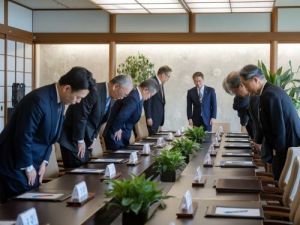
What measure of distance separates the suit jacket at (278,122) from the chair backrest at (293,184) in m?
0.99

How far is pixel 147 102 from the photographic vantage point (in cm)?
820

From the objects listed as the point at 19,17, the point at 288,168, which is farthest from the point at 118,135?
the point at 19,17

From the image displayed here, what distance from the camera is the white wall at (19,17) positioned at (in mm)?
9992

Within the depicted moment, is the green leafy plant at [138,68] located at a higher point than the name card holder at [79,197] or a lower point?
higher

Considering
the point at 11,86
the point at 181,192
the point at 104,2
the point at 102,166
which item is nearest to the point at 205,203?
the point at 181,192

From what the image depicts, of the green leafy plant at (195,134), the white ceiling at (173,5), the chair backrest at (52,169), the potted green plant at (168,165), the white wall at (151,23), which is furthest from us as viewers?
the white wall at (151,23)

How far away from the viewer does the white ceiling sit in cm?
883

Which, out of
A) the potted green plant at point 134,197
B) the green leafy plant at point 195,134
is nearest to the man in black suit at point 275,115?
the green leafy plant at point 195,134

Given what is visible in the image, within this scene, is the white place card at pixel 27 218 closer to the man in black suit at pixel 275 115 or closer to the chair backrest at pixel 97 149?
the man in black suit at pixel 275 115

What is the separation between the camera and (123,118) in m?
5.51

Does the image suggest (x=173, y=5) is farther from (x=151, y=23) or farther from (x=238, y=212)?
(x=238, y=212)

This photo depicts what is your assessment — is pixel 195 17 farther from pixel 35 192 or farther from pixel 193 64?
pixel 35 192

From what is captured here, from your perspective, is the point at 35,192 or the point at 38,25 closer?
the point at 35,192

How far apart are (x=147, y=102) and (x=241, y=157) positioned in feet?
11.5
